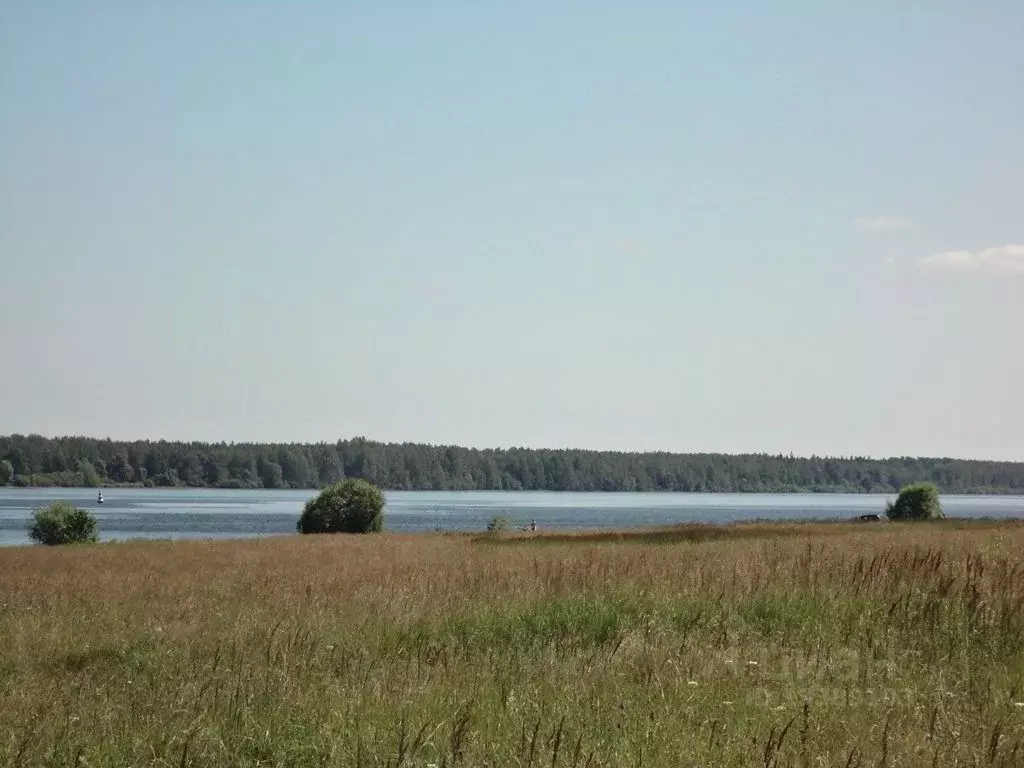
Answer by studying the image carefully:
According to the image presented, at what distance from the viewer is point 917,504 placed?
231 feet

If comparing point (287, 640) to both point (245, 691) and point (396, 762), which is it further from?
point (396, 762)

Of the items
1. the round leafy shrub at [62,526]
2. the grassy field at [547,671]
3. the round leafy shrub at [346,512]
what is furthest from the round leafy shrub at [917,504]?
the grassy field at [547,671]

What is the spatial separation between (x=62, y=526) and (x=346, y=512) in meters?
15.1

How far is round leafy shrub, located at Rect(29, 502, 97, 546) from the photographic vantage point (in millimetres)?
51062

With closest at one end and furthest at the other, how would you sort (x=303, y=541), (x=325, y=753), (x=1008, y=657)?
(x=325, y=753)
(x=1008, y=657)
(x=303, y=541)

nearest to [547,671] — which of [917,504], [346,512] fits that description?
[346,512]

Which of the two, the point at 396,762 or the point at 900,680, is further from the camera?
the point at 900,680

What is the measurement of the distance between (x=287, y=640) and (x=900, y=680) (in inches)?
231

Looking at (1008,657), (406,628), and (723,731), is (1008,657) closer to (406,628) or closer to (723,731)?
(723,731)

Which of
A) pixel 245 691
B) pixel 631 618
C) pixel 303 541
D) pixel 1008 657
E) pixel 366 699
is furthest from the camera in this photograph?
pixel 303 541

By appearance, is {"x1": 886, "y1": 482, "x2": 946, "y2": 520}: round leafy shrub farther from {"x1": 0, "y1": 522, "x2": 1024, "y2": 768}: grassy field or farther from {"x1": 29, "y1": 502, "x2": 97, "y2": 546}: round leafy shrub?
{"x1": 0, "y1": 522, "x2": 1024, "y2": 768}: grassy field

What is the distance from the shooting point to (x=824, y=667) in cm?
907

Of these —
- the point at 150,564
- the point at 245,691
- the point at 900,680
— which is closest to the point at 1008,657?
the point at 900,680

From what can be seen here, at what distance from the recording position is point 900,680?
8422 millimetres
